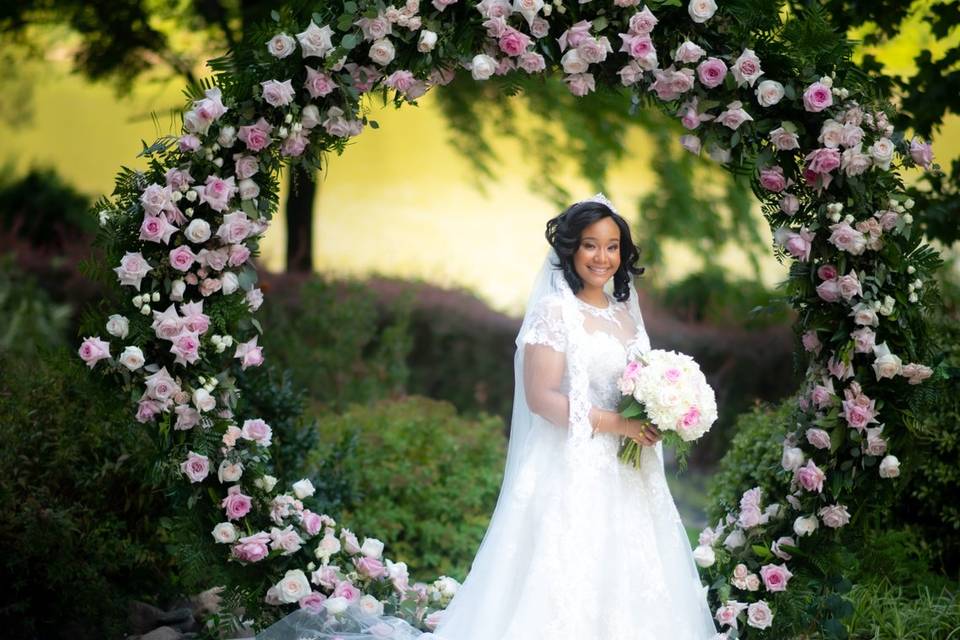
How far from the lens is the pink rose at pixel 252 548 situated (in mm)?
4941

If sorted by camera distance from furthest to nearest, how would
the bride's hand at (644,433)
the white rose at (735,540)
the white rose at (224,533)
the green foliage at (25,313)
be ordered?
the green foliage at (25,313)
the white rose at (735,540)
the white rose at (224,533)
the bride's hand at (644,433)

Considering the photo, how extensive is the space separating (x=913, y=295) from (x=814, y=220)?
55 cm

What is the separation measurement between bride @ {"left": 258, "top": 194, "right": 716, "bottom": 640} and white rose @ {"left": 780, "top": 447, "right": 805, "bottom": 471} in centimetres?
66

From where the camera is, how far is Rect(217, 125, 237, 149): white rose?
4824 mm

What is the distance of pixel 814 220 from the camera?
5.01 metres

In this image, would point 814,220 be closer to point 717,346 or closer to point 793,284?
point 793,284

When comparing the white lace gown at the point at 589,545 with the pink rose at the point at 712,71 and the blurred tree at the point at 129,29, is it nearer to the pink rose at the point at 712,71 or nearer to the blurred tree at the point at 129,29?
the pink rose at the point at 712,71

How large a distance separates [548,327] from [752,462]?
216cm

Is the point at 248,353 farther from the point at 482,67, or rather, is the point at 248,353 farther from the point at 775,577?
the point at 775,577

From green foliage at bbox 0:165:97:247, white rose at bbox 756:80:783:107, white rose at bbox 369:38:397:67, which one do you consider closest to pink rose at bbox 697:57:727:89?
white rose at bbox 756:80:783:107

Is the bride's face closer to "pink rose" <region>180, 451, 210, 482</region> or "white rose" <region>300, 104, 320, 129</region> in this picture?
"white rose" <region>300, 104, 320, 129</region>

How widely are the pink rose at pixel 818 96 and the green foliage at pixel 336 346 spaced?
5227 millimetres

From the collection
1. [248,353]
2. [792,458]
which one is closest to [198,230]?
[248,353]

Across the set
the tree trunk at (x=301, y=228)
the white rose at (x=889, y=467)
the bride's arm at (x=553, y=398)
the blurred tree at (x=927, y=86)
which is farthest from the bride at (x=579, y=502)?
the tree trunk at (x=301, y=228)
